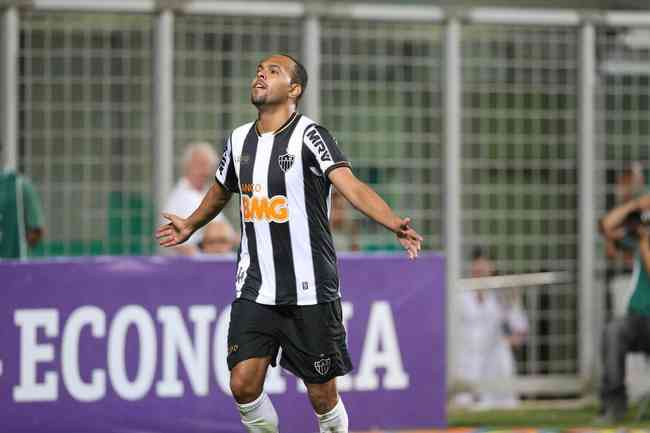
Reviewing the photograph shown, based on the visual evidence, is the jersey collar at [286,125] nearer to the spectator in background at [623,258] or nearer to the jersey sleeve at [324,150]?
the jersey sleeve at [324,150]

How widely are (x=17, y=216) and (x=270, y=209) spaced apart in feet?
11.9

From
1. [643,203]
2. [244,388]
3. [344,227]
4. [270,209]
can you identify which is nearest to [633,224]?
[643,203]

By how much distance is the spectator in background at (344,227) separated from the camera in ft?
35.3

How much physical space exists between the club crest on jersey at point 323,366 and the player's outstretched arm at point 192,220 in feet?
2.98

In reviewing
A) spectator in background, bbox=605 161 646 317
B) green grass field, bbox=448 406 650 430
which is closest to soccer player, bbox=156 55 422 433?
green grass field, bbox=448 406 650 430

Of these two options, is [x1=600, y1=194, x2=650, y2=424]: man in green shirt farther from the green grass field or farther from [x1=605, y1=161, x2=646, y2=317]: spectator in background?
[x1=605, y1=161, x2=646, y2=317]: spectator in background

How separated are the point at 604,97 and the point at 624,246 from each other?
1438 millimetres

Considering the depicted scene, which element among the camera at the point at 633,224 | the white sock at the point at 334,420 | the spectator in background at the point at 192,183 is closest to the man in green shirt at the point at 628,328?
the camera at the point at 633,224

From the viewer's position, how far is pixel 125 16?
10391 millimetres

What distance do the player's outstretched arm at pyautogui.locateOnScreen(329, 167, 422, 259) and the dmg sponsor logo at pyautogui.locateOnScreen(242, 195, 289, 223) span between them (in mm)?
262

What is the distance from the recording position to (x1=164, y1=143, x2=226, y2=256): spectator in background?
9.91 m

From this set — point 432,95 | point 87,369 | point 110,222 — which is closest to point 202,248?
point 110,222

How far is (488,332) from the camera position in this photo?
11031 mm

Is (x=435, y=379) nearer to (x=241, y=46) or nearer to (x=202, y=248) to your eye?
(x=202, y=248)
